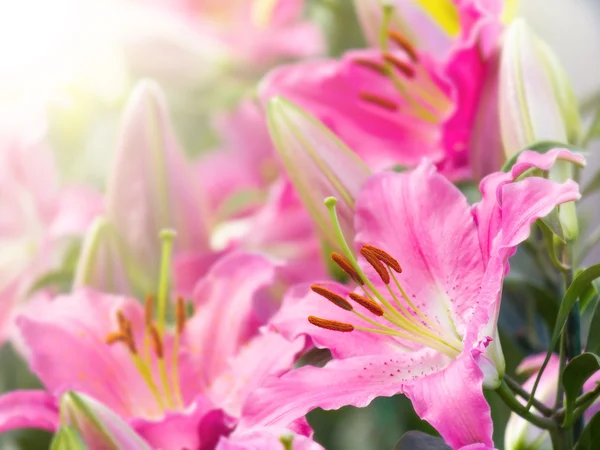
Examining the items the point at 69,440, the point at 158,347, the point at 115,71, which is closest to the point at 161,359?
the point at 158,347

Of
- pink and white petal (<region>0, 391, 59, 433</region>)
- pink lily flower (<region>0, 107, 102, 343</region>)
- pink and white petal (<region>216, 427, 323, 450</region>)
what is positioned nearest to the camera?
pink and white petal (<region>216, 427, 323, 450</region>)

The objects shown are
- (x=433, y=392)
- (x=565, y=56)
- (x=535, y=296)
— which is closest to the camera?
(x=433, y=392)

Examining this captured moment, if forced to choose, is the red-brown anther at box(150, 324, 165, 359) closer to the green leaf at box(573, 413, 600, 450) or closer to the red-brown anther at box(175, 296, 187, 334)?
the red-brown anther at box(175, 296, 187, 334)

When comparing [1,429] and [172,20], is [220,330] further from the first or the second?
[172,20]

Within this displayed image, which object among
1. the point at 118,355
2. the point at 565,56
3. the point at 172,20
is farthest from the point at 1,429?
the point at 565,56

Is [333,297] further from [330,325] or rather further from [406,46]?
[406,46]

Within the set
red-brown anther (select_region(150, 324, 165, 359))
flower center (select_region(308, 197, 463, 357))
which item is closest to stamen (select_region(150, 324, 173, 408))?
red-brown anther (select_region(150, 324, 165, 359))
